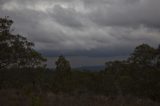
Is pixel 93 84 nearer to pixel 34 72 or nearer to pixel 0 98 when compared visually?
pixel 34 72

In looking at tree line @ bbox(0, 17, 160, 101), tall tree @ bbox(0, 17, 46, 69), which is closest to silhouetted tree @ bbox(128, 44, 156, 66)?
tree line @ bbox(0, 17, 160, 101)

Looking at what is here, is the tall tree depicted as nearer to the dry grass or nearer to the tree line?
the tree line

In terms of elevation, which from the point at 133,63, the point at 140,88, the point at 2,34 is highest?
the point at 2,34

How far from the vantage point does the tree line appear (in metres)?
28.3

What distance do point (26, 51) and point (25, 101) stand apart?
15809 millimetres

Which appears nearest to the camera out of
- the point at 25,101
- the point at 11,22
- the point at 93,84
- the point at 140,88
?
the point at 25,101

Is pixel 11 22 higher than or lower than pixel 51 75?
higher

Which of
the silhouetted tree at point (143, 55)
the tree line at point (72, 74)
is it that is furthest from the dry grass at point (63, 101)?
the silhouetted tree at point (143, 55)

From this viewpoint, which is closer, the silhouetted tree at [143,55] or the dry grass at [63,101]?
the dry grass at [63,101]

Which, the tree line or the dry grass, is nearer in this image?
the dry grass

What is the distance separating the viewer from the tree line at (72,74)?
28328 millimetres

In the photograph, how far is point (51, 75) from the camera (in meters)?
43.8

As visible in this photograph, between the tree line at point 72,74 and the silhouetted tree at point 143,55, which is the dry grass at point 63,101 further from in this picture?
the silhouetted tree at point 143,55

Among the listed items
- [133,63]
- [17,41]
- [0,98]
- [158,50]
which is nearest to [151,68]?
[158,50]
